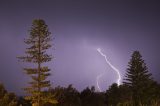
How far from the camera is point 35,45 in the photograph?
46688 mm

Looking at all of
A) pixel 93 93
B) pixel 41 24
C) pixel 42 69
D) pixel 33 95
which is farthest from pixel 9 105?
pixel 93 93

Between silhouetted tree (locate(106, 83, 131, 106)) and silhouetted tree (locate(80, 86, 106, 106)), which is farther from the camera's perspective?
silhouetted tree (locate(106, 83, 131, 106))

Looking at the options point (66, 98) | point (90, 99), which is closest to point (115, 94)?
point (90, 99)

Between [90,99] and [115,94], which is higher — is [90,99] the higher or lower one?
the lower one

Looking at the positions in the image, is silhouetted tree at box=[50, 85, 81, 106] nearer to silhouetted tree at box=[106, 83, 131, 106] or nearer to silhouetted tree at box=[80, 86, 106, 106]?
silhouetted tree at box=[80, 86, 106, 106]

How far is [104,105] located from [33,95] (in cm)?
3795

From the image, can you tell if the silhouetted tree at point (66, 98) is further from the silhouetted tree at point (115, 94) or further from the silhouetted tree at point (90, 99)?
the silhouetted tree at point (115, 94)

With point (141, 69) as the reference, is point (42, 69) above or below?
below

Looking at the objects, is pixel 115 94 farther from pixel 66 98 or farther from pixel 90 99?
pixel 66 98

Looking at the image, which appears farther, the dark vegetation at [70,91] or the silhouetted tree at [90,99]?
the silhouetted tree at [90,99]

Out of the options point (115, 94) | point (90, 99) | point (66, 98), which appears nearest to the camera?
point (66, 98)

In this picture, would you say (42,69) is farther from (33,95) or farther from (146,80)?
(146,80)

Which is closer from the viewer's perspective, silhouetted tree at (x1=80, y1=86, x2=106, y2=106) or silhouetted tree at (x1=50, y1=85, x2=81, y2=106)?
silhouetted tree at (x1=50, y1=85, x2=81, y2=106)

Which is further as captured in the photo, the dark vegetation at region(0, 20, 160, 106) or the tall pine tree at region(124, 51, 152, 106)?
the tall pine tree at region(124, 51, 152, 106)
